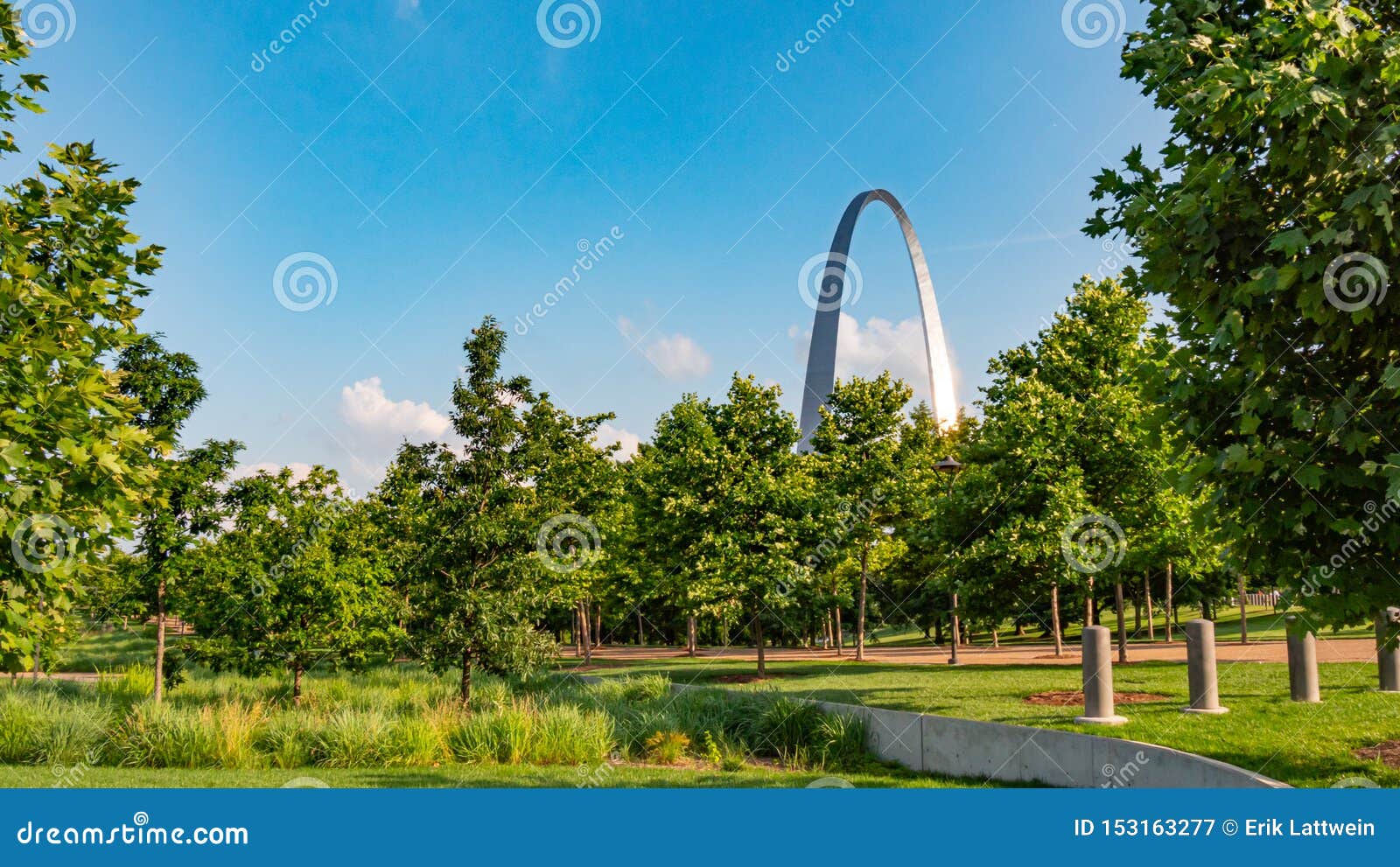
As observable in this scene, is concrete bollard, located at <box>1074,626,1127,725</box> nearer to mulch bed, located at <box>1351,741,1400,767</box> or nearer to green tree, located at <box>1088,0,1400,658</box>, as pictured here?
mulch bed, located at <box>1351,741,1400,767</box>

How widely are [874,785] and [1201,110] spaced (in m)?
9.89

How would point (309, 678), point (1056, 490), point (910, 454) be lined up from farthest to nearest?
point (910, 454) → point (309, 678) → point (1056, 490)

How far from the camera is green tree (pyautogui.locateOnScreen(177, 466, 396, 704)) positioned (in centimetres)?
2095

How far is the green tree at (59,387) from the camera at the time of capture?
305 inches

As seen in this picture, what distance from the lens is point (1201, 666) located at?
1605cm

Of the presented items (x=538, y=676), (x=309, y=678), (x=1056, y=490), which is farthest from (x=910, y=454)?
(x=309, y=678)

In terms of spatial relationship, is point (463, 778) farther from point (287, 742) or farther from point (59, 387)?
point (59, 387)

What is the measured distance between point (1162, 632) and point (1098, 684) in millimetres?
39906

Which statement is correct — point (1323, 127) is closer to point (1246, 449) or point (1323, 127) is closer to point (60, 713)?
point (1246, 449)

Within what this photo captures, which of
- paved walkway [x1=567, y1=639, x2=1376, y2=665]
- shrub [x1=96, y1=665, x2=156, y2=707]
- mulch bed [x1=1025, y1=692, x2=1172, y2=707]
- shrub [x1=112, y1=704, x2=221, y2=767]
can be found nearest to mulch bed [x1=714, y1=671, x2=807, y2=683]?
paved walkway [x1=567, y1=639, x2=1376, y2=665]

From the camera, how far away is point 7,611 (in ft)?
25.8

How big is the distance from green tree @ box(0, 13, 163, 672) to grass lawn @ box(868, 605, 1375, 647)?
84.1ft

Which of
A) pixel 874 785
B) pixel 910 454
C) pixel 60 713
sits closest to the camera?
pixel 874 785

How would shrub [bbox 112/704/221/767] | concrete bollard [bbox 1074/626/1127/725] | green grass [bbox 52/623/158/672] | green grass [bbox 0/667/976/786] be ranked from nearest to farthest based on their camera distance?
green grass [bbox 0/667/976/786]
shrub [bbox 112/704/221/767]
concrete bollard [bbox 1074/626/1127/725]
green grass [bbox 52/623/158/672]
